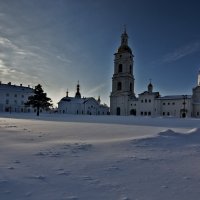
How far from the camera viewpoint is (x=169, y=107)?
80938 millimetres

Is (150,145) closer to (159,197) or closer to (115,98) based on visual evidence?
(159,197)

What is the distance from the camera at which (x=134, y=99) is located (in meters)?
85.1

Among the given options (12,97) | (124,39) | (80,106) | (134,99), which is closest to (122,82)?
(134,99)

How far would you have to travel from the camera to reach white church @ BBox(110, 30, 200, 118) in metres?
78.2

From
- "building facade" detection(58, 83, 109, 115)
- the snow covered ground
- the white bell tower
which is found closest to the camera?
the snow covered ground

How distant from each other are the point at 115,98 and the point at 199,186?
82.4 m

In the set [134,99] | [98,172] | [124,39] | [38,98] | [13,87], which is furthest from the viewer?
[13,87]

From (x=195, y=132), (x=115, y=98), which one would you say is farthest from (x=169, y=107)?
(x=195, y=132)

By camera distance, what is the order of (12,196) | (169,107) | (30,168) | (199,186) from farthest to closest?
(169,107)
(30,168)
(199,186)
(12,196)

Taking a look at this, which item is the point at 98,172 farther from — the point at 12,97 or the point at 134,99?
the point at 12,97

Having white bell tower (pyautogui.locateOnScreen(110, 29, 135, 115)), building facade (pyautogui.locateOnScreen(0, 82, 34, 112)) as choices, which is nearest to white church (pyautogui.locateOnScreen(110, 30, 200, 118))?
white bell tower (pyautogui.locateOnScreen(110, 29, 135, 115))

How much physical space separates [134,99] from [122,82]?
797 cm

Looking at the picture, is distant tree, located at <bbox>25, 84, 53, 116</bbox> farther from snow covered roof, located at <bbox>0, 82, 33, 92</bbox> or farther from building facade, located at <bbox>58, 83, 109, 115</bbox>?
building facade, located at <bbox>58, 83, 109, 115</bbox>

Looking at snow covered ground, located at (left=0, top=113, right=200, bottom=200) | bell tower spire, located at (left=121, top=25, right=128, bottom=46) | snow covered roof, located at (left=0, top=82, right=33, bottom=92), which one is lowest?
snow covered ground, located at (left=0, top=113, right=200, bottom=200)
